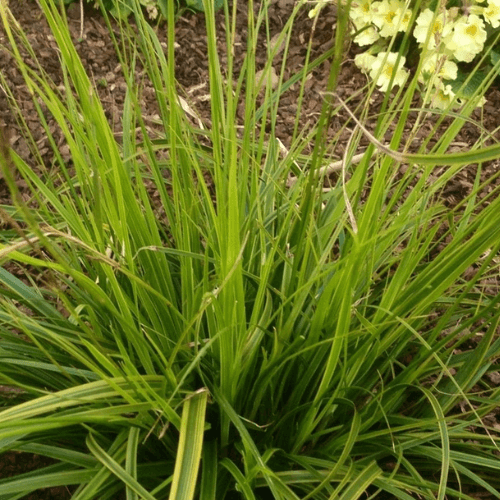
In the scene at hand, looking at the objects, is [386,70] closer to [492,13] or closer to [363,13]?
[363,13]

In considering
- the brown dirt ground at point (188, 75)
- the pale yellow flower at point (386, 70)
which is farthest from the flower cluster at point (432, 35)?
the brown dirt ground at point (188, 75)

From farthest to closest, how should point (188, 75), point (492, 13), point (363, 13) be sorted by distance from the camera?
point (188, 75), point (363, 13), point (492, 13)

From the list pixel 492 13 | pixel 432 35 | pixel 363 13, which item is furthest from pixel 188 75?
pixel 492 13

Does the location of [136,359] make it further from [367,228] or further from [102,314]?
[367,228]

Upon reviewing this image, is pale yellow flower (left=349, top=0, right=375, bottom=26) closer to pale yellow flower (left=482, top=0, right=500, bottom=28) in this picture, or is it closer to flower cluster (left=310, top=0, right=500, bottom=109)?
flower cluster (left=310, top=0, right=500, bottom=109)

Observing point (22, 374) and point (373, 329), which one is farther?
point (22, 374)

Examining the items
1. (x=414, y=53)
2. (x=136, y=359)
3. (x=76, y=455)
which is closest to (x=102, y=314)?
(x=136, y=359)

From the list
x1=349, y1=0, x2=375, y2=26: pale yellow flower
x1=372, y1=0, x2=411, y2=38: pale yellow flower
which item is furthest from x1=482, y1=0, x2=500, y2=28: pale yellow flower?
x1=349, y1=0, x2=375, y2=26: pale yellow flower

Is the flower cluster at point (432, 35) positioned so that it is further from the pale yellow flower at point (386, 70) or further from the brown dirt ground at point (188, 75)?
the brown dirt ground at point (188, 75)
